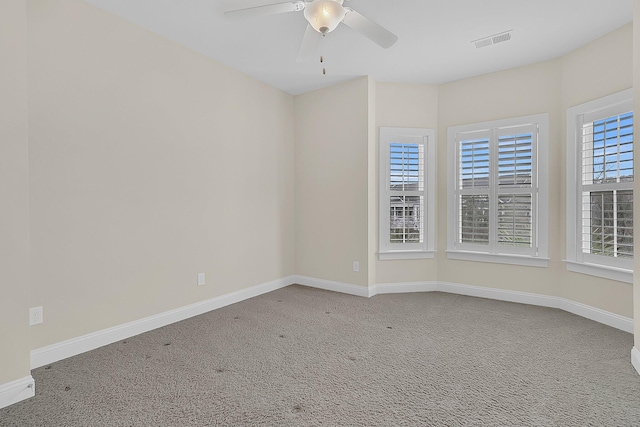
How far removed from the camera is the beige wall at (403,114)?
4309mm

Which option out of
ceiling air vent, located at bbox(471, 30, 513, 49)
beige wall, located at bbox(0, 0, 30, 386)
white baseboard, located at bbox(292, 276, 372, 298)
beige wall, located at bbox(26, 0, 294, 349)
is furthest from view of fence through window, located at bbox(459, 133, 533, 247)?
beige wall, located at bbox(0, 0, 30, 386)

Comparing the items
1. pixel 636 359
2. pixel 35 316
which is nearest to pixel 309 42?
pixel 35 316

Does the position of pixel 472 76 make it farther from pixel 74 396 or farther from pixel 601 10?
pixel 74 396

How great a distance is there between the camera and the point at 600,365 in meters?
2.37

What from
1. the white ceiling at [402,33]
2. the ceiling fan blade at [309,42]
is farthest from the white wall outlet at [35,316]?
the ceiling fan blade at [309,42]

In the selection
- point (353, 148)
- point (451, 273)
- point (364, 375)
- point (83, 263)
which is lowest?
point (364, 375)

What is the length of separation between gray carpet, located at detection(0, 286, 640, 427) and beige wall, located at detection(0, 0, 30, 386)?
35 cm

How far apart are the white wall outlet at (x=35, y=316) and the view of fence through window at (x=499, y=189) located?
4350 mm

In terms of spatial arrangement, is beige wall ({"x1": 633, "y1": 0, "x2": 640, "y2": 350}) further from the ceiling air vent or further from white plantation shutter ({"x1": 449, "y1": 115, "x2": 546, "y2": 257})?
white plantation shutter ({"x1": 449, "y1": 115, "x2": 546, "y2": 257})

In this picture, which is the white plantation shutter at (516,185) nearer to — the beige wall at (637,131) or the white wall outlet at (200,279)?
the beige wall at (637,131)

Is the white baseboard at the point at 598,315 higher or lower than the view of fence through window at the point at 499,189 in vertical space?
lower

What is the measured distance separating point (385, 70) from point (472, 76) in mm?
1149

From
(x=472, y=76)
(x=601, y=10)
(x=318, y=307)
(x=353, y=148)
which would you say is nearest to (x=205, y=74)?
(x=353, y=148)

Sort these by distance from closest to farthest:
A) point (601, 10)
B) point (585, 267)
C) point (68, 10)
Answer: point (68, 10) < point (601, 10) < point (585, 267)
